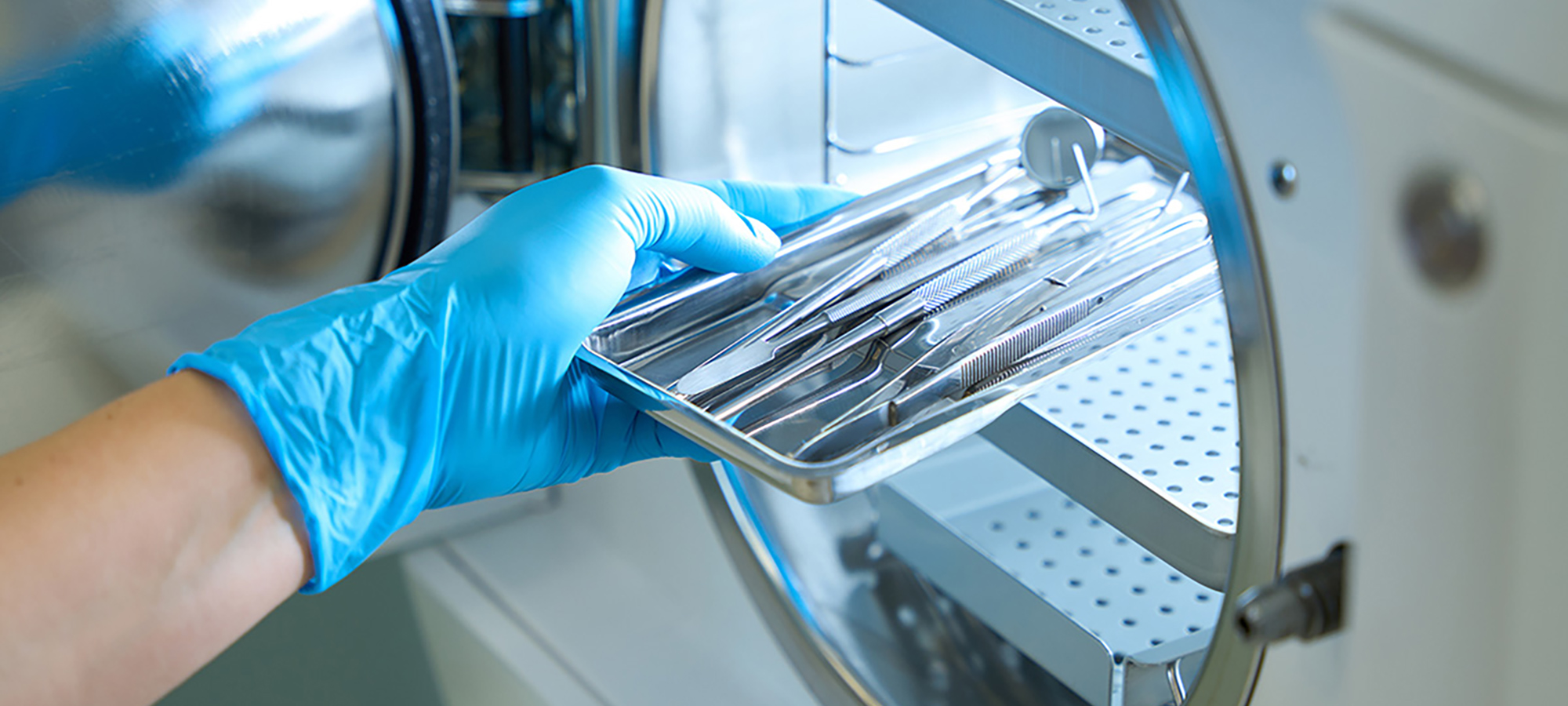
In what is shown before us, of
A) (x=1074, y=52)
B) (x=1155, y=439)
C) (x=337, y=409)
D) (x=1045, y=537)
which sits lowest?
(x=1045, y=537)

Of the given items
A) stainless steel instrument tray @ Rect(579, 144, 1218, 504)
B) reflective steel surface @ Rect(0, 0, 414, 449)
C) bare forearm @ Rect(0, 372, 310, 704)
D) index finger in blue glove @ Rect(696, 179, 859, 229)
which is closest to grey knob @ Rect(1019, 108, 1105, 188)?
stainless steel instrument tray @ Rect(579, 144, 1218, 504)

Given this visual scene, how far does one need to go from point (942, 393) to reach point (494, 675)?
2.26 ft

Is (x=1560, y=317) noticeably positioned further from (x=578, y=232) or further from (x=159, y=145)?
(x=159, y=145)

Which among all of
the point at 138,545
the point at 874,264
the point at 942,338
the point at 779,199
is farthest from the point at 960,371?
the point at 138,545

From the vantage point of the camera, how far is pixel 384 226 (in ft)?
3.20

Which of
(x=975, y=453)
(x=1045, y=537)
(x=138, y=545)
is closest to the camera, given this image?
(x=138, y=545)

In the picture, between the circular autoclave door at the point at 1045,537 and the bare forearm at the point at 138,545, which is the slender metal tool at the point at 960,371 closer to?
the circular autoclave door at the point at 1045,537

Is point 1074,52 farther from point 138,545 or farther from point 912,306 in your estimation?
point 138,545

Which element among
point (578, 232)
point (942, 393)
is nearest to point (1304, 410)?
point (942, 393)

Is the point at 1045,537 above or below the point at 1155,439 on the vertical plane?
below

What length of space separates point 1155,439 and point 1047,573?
15cm

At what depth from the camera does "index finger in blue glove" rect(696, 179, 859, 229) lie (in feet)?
3.06

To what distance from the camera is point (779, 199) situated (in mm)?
946

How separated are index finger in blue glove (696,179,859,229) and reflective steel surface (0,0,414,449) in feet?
0.86
